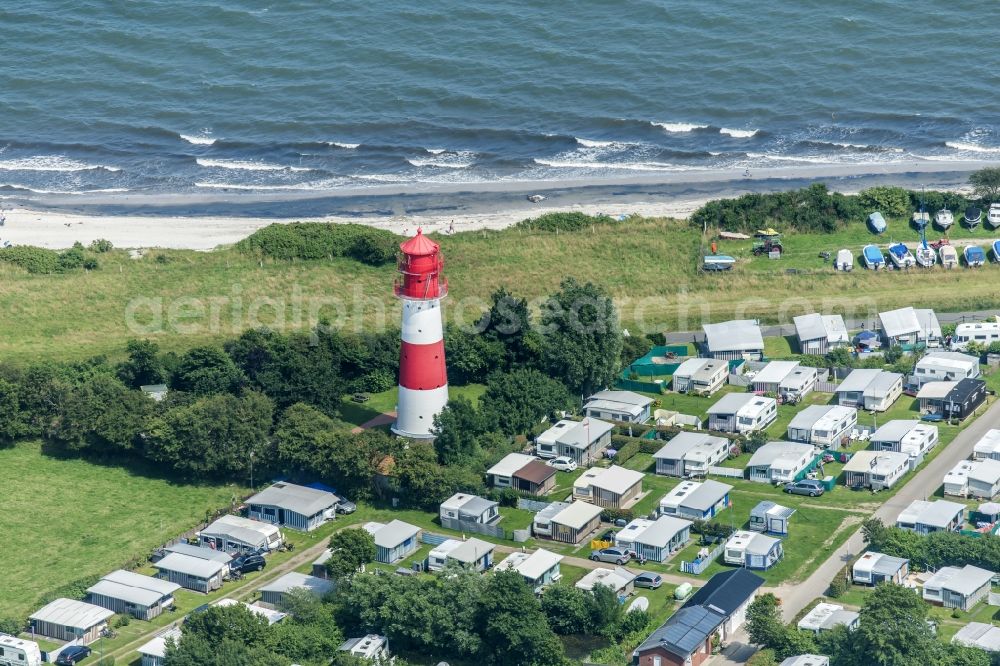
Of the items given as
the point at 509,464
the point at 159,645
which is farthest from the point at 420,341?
the point at 159,645

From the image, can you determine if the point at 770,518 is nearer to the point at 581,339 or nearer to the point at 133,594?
the point at 581,339


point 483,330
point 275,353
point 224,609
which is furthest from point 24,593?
point 483,330

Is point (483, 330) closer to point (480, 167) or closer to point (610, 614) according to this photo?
point (610, 614)

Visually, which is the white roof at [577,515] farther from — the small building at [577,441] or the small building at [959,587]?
the small building at [959,587]

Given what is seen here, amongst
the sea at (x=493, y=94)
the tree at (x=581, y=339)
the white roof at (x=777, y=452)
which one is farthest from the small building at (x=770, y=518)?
the sea at (x=493, y=94)

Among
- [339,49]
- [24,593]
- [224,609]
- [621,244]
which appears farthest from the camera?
[339,49]

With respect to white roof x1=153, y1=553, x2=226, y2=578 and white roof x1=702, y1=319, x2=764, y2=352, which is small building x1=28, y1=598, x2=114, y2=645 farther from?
white roof x1=702, y1=319, x2=764, y2=352
